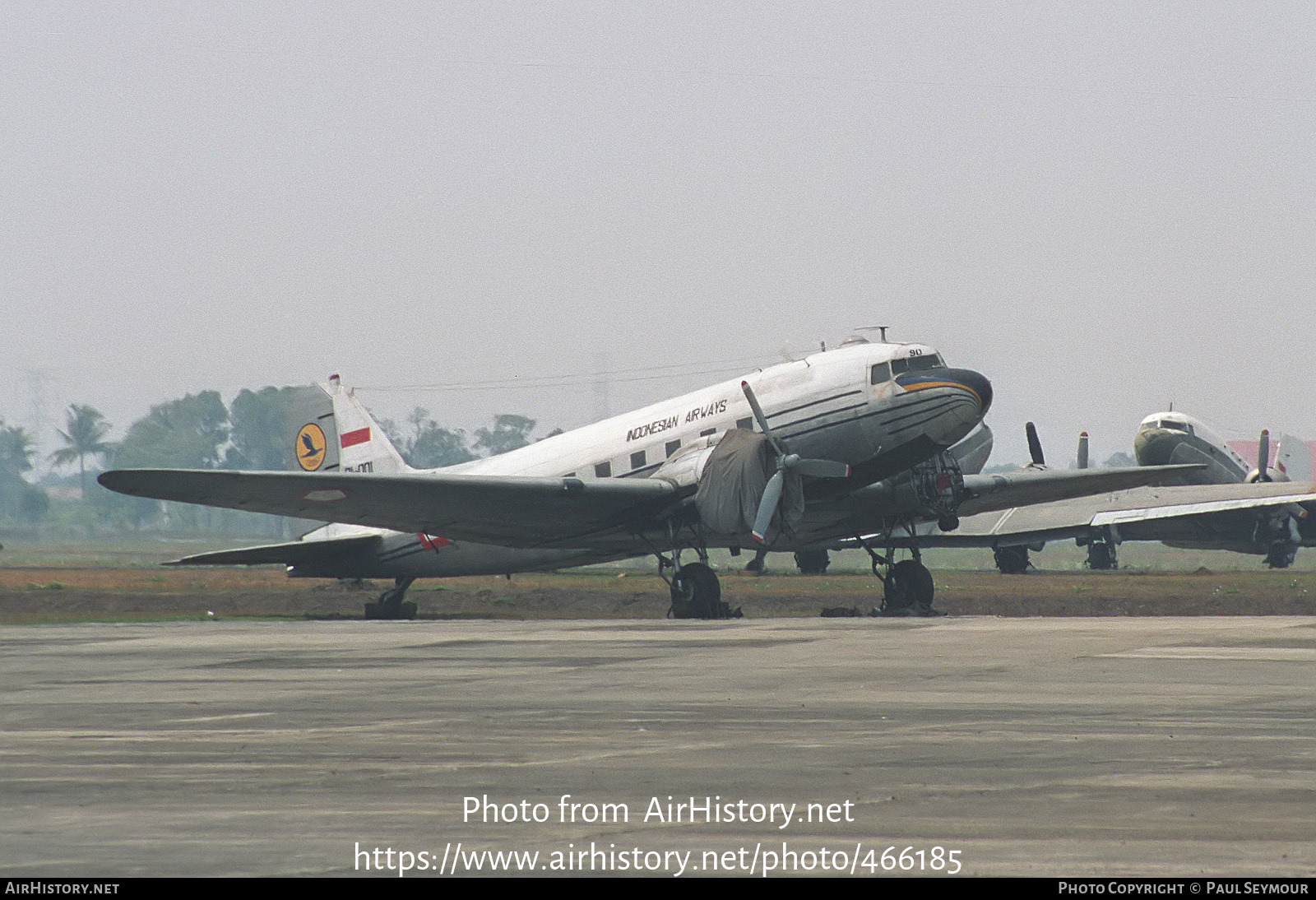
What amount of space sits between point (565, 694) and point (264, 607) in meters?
31.7

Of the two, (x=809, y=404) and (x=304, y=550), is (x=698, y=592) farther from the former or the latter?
(x=304, y=550)

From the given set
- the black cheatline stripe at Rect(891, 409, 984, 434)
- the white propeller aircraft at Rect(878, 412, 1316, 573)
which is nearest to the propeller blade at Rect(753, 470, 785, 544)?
the black cheatline stripe at Rect(891, 409, 984, 434)

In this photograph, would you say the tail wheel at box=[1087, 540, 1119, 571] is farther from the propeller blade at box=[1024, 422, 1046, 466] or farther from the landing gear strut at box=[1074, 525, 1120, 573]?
the propeller blade at box=[1024, 422, 1046, 466]

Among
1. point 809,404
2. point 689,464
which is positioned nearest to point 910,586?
point 809,404

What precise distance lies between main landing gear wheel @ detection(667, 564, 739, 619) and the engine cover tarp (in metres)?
1.12

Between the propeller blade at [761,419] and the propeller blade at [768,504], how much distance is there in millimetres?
618

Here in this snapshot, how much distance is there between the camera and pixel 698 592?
104ft

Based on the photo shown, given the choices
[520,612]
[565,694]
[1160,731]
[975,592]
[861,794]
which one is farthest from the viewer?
[975,592]

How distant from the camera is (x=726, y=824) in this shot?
26.2 ft

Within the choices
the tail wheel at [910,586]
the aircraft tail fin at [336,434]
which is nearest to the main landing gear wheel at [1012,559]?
the tail wheel at [910,586]

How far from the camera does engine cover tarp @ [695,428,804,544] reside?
30.4 meters

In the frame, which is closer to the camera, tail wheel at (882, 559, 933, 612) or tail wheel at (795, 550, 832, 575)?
tail wheel at (882, 559, 933, 612)
